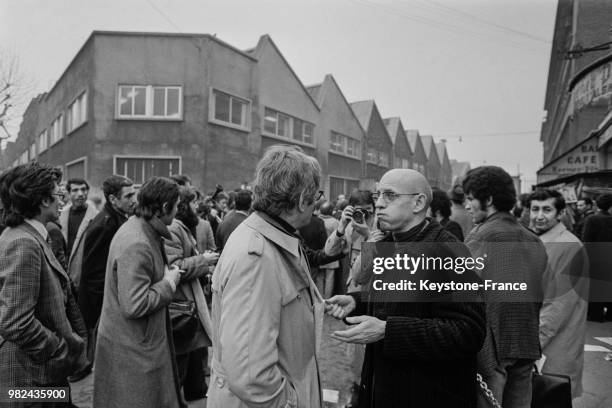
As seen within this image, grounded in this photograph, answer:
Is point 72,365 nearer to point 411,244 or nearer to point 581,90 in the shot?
point 411,244

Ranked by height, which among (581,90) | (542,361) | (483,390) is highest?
(581,90)

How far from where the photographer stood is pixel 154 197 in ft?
8.70

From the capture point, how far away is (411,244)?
186cm

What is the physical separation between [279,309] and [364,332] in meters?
0.41

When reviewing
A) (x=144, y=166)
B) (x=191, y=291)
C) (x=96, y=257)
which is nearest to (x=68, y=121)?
(x=144, y=166)

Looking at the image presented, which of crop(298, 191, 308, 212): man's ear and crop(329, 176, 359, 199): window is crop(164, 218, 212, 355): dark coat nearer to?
crop(298, 191, 308, 212): man's ear

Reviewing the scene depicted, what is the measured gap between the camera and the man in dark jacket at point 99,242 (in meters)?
3.80

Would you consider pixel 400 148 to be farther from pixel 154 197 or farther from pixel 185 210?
pixel 154 197

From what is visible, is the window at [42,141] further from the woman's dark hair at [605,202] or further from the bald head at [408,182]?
the bald head at [408,182]

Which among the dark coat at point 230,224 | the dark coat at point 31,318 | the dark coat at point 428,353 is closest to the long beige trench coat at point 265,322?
the dark coat at point 428,353

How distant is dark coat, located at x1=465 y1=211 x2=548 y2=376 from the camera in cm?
220

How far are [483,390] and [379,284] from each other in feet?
2.55

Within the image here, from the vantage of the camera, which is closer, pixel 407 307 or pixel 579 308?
pixel 407 307

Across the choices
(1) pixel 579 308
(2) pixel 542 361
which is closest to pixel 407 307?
(2) pixel 542 361
